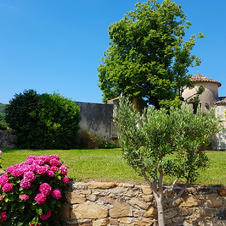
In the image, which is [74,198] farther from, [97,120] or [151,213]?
[97,120]

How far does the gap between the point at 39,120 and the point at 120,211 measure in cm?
921

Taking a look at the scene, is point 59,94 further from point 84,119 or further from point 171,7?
point 171,7

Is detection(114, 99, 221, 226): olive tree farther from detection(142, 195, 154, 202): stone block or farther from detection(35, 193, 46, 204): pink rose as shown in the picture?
detection(35, 193, 46, 204): pink rose

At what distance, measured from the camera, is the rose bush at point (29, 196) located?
523cm

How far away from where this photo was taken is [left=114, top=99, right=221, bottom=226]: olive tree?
16.6ft

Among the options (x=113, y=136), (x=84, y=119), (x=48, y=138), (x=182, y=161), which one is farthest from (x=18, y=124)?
(x=182, y=161)

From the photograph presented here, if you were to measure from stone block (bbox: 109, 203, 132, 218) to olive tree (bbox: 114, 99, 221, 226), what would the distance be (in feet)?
2.40

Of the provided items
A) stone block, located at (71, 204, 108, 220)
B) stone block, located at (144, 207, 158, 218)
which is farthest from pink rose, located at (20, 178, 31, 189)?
stone block, located at (144, 207, 158, 218)

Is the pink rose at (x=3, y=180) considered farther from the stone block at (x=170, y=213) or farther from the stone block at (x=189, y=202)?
the stone block at (x=189, y=202)

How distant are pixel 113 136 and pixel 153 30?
8.41 m

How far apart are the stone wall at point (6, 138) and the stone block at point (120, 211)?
10.4 metres

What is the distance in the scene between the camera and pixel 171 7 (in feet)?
63.9

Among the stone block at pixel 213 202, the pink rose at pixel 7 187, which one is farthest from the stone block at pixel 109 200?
the stone block at pixel 213 202

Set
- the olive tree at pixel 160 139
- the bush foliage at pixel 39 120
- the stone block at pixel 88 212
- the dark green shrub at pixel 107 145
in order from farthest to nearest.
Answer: the dark green shrub at pixel 107 145, the bush foliage at pixel 39 120, the stone block at pixel 88 212, the olive tree at pixel 160 139
